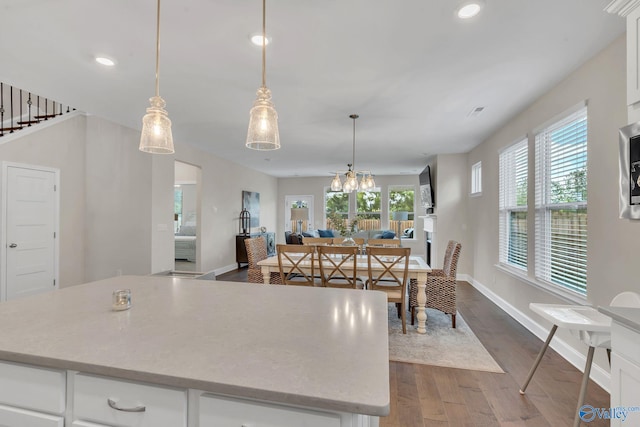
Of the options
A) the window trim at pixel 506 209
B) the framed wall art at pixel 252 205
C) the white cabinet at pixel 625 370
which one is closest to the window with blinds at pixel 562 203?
the window trim at pixel 506 209

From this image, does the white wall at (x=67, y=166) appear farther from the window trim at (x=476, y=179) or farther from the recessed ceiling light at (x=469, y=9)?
the window trim at (x=476, y=179)

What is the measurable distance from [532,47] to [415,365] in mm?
2730

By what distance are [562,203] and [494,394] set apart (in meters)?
1.93

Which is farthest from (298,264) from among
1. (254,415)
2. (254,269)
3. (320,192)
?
(320,192)

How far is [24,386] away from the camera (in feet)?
3.05

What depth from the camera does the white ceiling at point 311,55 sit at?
1931mm

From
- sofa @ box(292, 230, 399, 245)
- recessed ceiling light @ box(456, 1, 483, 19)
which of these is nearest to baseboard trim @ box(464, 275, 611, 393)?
recessed ceiling light @ box(456, 1, 483, 19)

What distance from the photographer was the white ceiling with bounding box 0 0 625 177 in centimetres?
193

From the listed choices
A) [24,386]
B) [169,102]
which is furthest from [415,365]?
[169,102]

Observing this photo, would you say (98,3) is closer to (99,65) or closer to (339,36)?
(99,65)

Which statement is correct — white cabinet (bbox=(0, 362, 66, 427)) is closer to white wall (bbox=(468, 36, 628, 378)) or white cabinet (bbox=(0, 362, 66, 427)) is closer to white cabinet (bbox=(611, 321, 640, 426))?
white cabinet (bbox=(611, 321, 640, 426))

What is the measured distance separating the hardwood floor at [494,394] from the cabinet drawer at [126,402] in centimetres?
158

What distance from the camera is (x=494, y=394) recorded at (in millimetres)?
2260

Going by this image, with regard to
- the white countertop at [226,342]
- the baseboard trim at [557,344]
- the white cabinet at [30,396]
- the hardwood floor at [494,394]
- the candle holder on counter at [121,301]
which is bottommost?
the hardwood floor at [494,394]
